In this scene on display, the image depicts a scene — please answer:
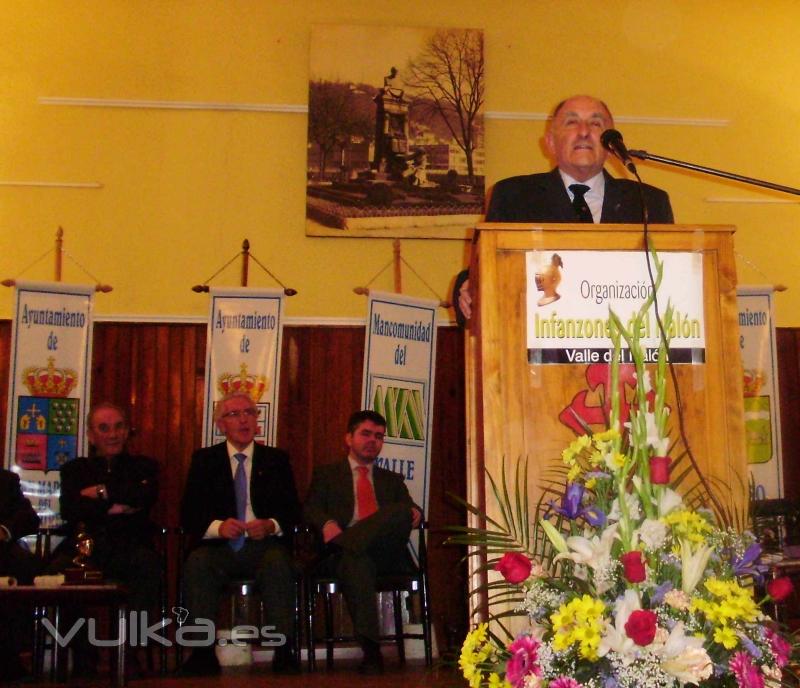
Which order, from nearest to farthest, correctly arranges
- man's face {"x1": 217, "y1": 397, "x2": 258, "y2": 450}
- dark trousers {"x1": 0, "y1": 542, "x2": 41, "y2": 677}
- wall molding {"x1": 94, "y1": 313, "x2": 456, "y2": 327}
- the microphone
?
the microphone < dark trousers {"x1": 0, "y1": 542, "x2": 41, "y2": 677} < man's face {"x1": 217, "y1": 397, "x2": 258, "y2": 450} < wall molding {"x1": 94, "y1": 313, "x2": 456, "y2": 327}

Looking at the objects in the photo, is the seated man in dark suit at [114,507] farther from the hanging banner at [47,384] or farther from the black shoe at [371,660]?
the black shoe at [371,660]

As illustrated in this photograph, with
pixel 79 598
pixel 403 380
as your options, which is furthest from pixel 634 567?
pixel 403 380

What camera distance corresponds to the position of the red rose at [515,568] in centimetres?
182

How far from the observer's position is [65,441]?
6.90 m

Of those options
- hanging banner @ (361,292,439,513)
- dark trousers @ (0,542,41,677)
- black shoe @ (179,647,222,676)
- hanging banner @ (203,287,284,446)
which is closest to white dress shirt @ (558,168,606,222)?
black shoe @ (179,647,222,676)

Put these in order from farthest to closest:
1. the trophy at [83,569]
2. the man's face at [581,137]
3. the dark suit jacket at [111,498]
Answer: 1. the dark suit jacket at [111,498]
2. the trophy at [83,569]
3. the man's face at [581,137]

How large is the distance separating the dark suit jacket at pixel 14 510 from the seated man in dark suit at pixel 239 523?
0.86m

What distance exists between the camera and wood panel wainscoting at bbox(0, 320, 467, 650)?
7418 mm

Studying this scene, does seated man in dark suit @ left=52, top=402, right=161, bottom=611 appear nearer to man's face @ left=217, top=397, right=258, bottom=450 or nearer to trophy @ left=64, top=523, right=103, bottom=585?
trophy @ left=64, top=523, right=103, bottom=585

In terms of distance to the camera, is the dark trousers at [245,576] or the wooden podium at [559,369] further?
the dark trousers at [245,576]

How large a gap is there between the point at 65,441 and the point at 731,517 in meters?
5.51

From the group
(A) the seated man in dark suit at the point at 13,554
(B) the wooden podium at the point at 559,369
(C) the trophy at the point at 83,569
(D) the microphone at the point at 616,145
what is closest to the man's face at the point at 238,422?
(C) the trophy at the point at 83,569

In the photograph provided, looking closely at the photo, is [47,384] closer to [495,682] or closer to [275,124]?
[275,124]

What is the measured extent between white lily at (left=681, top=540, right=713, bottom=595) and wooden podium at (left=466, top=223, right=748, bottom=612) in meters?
0.58
